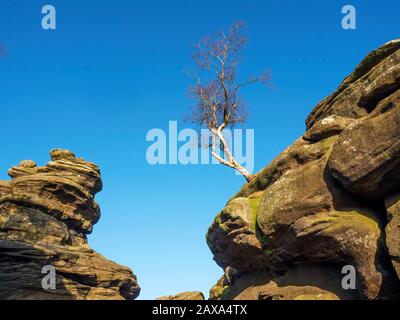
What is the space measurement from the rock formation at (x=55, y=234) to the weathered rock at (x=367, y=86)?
3270cm

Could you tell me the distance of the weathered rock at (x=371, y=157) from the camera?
20.5 meters

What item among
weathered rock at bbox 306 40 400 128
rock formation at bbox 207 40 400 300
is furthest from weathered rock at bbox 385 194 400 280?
weathered rock at bbox 306 40 400 128

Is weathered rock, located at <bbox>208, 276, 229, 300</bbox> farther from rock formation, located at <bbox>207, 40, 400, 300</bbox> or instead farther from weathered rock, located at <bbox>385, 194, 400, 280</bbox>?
weathered rock, located at <bbox>385, 194, 400, 280</bbox>

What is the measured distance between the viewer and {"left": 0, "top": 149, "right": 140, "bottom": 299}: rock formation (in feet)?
138

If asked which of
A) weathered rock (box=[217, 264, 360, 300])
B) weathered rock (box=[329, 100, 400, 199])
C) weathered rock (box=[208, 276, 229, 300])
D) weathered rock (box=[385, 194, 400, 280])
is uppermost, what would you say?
weathered rock (box=[329, 100, 400, 199])

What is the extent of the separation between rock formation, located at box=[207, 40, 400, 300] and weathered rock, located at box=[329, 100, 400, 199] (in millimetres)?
54

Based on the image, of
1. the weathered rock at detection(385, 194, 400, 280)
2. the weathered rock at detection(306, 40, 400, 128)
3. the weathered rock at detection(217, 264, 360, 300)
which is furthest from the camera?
the weathered rock at detection(306, 40, 400, 128)

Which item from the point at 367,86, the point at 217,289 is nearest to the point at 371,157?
the point at 367,86

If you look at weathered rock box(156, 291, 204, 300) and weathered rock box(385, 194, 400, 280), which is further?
weathered rock box(156, 291, 204, 300)

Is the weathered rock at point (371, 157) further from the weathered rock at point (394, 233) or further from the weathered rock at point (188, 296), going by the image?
the weathered rock at point (188, 296)

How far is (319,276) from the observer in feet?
81.6

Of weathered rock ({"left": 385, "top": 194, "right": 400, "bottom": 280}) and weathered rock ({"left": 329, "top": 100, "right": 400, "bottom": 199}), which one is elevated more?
weathered rock ({"left": 329, "top": 100, "right": 400, "bottom": 199})
